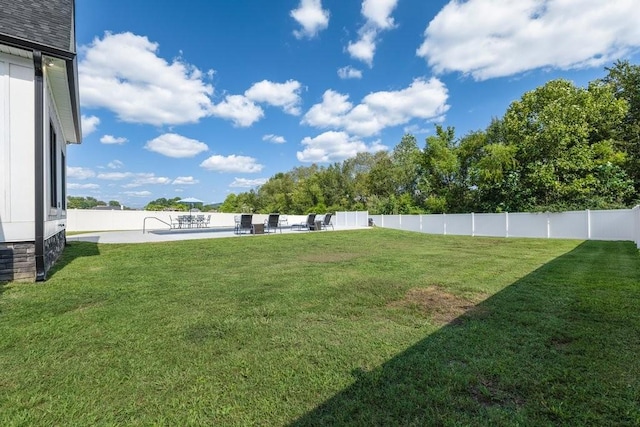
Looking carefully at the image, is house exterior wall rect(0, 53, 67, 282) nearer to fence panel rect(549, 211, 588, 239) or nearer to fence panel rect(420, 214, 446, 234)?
fence panel rect(549, 211, 588, 239)

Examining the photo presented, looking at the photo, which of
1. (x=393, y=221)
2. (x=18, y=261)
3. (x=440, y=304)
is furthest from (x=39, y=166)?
(x=393, y=221)

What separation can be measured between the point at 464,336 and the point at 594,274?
493 cm

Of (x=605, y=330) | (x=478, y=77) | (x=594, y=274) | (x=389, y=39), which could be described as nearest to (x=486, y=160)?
(x=478, y=77)

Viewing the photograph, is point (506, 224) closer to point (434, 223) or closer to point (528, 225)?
point (528, 225)

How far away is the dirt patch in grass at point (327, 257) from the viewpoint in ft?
27.3

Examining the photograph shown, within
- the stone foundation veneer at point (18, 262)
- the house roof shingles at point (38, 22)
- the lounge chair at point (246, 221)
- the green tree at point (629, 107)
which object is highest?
the green tree at point (629, 107)

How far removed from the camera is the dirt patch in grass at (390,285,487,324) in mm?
3825

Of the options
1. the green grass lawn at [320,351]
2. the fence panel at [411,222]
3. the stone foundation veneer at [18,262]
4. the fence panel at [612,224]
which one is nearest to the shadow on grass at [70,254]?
the stone foundation veneer at [18,262]

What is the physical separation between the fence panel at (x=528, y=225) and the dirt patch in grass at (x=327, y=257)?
13019 mm

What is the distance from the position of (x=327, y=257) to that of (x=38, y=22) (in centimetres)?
762

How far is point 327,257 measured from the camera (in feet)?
29.2

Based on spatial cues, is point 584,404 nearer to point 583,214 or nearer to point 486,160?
point 583,214

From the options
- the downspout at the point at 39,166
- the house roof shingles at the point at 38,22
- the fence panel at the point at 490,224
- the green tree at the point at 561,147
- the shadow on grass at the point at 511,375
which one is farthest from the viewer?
the fence panel at the point at 490,224

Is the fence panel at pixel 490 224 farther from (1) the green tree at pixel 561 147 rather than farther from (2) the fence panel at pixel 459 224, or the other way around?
(1) the green tree at pixel 561 147
